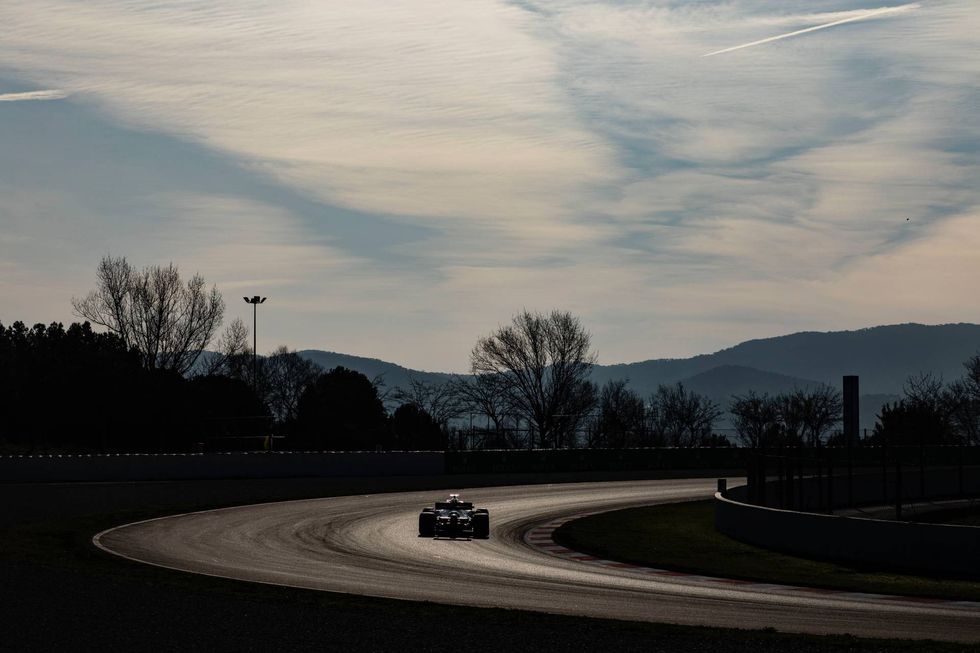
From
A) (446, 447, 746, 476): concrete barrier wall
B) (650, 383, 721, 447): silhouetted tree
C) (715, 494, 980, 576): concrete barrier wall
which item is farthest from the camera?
(650, 383, 721, 447): silhouetted tree

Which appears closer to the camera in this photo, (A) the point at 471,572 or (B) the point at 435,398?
(A) the point at 471,572

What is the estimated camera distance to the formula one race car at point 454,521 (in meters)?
25.6

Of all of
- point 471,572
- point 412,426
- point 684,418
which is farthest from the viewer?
point 684,418

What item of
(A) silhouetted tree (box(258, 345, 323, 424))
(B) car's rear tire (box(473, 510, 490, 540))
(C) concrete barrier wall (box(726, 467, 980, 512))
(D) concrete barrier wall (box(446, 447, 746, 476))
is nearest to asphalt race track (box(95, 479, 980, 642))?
(B) car's rear tire (box(473, 510, 490, 540))

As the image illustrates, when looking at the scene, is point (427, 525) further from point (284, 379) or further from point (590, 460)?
point (284, 379)

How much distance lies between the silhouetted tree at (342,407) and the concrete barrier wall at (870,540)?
245 feet

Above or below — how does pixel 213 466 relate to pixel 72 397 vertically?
below

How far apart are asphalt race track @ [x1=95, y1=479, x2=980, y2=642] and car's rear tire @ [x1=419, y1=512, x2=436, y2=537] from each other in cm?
43

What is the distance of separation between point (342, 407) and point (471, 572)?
85408 mm

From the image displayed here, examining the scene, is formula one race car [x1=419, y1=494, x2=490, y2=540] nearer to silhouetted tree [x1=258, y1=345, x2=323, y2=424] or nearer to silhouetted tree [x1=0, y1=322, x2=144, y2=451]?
silhouetted tree [x1=0, y1=322, x2=144, y2=451]

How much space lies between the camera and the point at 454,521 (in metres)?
25.6

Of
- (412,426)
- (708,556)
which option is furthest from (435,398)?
(708,556)

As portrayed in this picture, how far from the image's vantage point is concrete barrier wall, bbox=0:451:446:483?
142ft

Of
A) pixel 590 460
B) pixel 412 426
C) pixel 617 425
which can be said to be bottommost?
pixel 590 460
